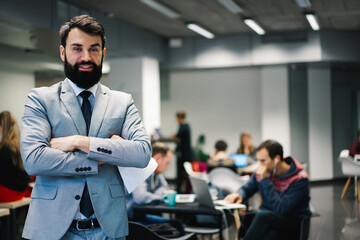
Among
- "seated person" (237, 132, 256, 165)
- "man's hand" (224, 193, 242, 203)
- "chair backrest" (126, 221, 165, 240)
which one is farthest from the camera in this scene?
"seated person" (237, 132, 256, 165)

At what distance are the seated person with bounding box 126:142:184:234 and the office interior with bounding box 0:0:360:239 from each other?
171 inches

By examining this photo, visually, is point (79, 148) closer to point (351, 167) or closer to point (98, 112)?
point (98, 112)

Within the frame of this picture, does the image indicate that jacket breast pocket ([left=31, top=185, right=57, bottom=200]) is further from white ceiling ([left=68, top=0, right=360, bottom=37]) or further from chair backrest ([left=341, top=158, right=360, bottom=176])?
chair backrest ([left=341, top=158, right=360, bottom=176])

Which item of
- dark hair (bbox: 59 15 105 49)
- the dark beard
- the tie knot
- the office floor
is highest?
dark hair (bbox: 59 15 105 49)

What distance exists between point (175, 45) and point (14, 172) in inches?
270

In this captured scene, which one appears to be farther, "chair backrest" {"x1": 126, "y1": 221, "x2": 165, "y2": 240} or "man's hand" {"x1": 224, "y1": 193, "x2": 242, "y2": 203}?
"man's hand" {"x1": 224, "y1": 193, "x2": 242, "y2": 203}

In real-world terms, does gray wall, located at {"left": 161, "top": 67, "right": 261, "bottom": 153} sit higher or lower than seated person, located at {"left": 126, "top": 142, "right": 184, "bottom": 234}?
higher


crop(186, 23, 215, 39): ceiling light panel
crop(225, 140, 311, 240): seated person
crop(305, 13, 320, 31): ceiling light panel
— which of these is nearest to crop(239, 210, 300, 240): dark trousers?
crop(225, 140, 311, 240): seated person

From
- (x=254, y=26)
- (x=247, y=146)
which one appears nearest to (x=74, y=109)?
(x=247, y=146)

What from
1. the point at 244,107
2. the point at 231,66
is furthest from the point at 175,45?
the point at 244,107

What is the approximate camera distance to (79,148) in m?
1.75

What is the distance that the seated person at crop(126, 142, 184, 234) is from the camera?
3.99m

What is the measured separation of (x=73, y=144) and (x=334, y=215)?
636 cm

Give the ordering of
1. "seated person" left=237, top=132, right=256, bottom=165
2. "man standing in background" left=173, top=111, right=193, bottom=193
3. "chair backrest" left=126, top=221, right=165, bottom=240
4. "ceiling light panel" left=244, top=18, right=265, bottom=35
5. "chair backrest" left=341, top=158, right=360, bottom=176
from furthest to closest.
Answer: "man standing in background" left=173, top=111, right=193, bottom=193 → "seated person" left=237, top=132, right=256, bottom=165 → "ceiling light panel" left=244, top=18, right=265, bottom=35 → "chair backrest" left=341, top=158, right=360, bottom=176 → "chair backrest" left=126, top=221, right=165, bottom=240
